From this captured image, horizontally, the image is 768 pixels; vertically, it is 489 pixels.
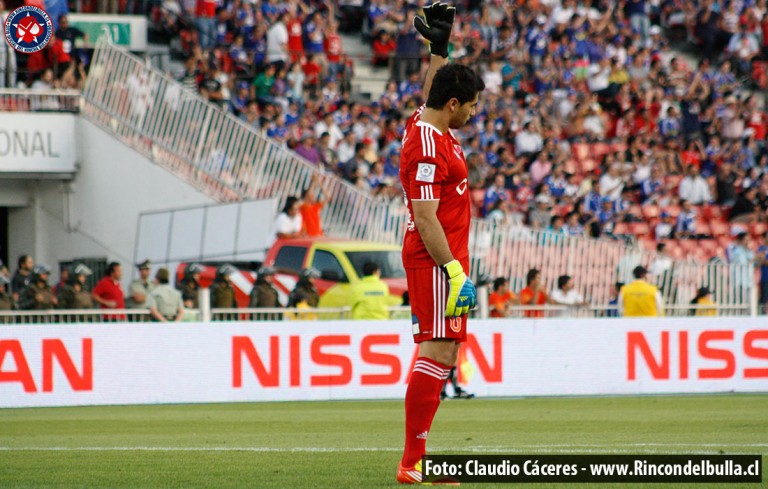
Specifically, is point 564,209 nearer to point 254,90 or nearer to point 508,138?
point 508,138

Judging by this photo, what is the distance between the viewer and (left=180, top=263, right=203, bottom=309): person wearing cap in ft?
63.3

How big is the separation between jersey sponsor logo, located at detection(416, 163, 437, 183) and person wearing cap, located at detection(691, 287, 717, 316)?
11.6 metres

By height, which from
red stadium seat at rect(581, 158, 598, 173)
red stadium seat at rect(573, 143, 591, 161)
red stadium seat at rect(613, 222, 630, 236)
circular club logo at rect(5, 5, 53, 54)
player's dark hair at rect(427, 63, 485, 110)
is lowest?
red stadium seat at rect(613, 222, 630, 236)

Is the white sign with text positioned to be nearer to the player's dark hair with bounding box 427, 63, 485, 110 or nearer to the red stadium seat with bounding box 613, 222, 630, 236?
the red stadium seat with bounding box 613, 222, 630, 236

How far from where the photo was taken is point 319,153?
81.3 ft

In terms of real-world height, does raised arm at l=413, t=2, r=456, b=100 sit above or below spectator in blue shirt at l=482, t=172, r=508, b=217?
above

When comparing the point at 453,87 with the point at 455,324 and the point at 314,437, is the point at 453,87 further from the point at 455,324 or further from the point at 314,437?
the point at 314,437

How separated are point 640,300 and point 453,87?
12.0m

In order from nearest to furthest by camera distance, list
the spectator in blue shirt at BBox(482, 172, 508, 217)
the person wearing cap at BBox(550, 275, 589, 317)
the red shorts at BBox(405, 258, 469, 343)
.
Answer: the red shorts at BBox(405, 258, 469, 343)
the person wearing cap at BBox(550, 275, 589, 317)
the spectator in blue shirt at BBox(482, 172, 508, 217)

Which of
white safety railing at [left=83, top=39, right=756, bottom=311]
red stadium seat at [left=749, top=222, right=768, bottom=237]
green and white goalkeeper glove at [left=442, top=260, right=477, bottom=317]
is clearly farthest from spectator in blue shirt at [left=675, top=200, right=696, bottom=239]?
green and white goalkeeper glove at [left=442, top=260, right=477, bottom=317]

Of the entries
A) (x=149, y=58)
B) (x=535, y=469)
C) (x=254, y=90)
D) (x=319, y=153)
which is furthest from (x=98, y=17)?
(x=535, y=469)

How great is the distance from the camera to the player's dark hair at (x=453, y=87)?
7.91 meters

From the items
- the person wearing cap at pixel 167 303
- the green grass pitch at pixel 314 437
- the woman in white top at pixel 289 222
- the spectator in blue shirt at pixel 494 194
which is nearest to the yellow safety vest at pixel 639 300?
the green grass pitch at pixel 314 437

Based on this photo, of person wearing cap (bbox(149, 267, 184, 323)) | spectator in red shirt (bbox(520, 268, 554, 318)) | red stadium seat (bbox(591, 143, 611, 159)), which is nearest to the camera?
person wearing cap (bbox(149, 267, 184, 323))
